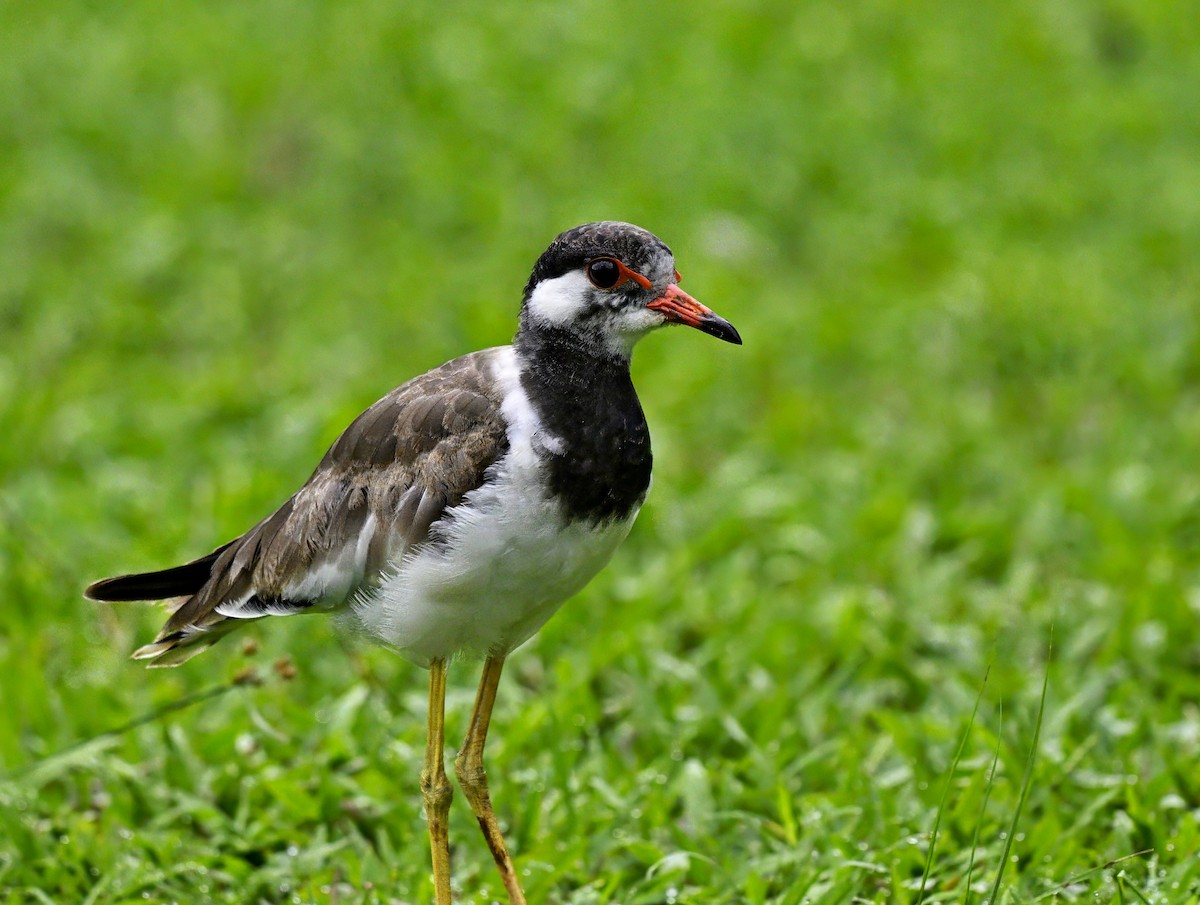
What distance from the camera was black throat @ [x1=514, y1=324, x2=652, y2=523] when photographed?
13.2ft

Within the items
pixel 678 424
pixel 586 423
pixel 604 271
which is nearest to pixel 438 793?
pixel 586 423

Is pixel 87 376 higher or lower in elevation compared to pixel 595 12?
lower

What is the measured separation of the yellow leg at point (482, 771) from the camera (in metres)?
4.54

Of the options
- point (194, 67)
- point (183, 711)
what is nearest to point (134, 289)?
point (194, 67)

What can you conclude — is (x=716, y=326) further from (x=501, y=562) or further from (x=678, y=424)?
(x=678, y=424)

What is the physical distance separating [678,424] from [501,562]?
155 inches

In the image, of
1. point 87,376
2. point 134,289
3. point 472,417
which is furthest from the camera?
point 134,289

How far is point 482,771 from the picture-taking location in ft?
15.1

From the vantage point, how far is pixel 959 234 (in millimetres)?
9508

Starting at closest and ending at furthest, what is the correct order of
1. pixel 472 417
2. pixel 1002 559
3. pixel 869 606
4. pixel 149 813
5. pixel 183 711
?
pixel 472 417 → pixel 149 813 → pixel 183 711 → pixel 869 606 → pixel 1002 559

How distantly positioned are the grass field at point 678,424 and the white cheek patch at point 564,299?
4.88 feet

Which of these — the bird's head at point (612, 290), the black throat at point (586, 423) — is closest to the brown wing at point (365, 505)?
the black throat at point (586, 423)

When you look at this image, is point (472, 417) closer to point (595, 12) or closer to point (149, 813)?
point (149, 813)

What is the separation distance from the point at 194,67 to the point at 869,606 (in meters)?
6.81
